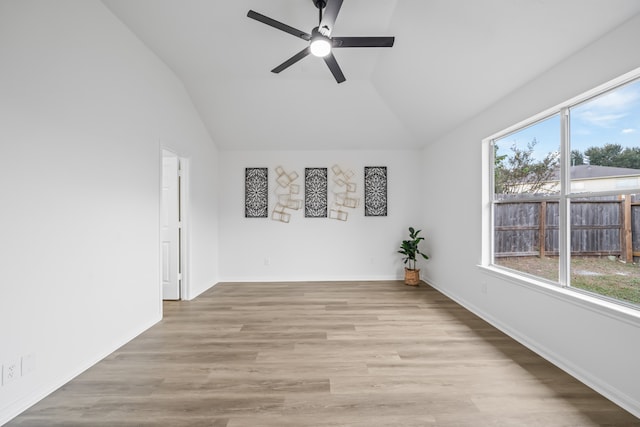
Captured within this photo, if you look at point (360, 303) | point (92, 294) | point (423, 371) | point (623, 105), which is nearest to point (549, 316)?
point (423, 371)

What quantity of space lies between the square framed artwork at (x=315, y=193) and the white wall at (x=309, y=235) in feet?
0.33

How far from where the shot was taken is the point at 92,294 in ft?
7.20

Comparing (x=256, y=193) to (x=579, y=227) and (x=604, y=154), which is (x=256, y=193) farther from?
(x=604, y=154)

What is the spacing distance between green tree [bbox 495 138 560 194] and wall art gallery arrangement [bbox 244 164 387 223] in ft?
7.05

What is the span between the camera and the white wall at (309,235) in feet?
16.5

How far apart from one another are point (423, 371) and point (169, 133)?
3.63 meters

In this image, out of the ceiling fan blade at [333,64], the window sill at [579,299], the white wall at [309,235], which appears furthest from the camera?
the white wall at [309,235]

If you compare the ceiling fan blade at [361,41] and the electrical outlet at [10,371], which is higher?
the ceiling fan blade at [361,41]

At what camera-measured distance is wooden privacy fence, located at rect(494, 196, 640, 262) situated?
6.06 feet

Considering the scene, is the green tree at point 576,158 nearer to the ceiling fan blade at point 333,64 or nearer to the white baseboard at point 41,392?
the ceiling fan blade at point 333,64

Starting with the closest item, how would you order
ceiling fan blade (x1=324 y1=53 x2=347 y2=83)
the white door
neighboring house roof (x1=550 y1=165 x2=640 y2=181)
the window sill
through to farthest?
the window sill
neighboring house roof (x1=550 y1=165 x2=640 y2=181)
ceiling fan blade (x1=324 y1=53 x2=347 y2=83)
the white door

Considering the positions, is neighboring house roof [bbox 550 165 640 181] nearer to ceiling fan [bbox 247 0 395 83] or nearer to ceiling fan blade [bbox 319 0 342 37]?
ceiling fan [bbox 247 0 395 83]

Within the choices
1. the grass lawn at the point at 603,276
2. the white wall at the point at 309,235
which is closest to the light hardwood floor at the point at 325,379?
the grass lawn at the point at 603,276

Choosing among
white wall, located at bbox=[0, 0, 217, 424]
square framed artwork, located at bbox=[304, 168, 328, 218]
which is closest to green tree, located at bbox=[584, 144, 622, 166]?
square framed artwork, located at bbox=[304, 168, 328, 218]
